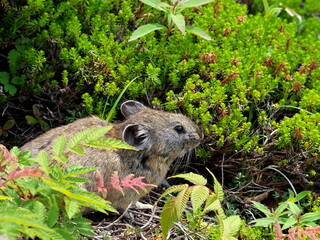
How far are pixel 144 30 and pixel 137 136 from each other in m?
1.42

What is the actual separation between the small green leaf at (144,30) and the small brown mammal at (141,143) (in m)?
0.88

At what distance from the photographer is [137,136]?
5.77 meters

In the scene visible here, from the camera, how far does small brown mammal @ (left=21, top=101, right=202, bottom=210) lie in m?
5.63

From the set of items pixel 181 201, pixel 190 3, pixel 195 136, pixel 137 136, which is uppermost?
pixel 190 3

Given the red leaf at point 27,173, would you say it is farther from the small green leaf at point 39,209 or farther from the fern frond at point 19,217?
the fern frond at point 19,217

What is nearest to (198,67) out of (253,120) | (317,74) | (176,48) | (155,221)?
(176,48)

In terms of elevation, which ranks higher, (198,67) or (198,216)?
(198,67)

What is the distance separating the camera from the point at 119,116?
6.73 metres

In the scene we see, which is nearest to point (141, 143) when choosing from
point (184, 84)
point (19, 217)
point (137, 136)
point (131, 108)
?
point (137, 136)

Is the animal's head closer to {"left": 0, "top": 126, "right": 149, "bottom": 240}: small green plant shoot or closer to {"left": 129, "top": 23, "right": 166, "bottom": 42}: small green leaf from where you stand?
{"left": 129, "top": 23, "right": 166, "bottom": 42}: small green leaf

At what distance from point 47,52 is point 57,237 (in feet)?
12.1

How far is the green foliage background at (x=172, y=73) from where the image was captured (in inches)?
249

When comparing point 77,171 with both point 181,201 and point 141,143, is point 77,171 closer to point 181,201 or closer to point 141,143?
point 181,201

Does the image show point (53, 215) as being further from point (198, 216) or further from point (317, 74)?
point (317, 74)
